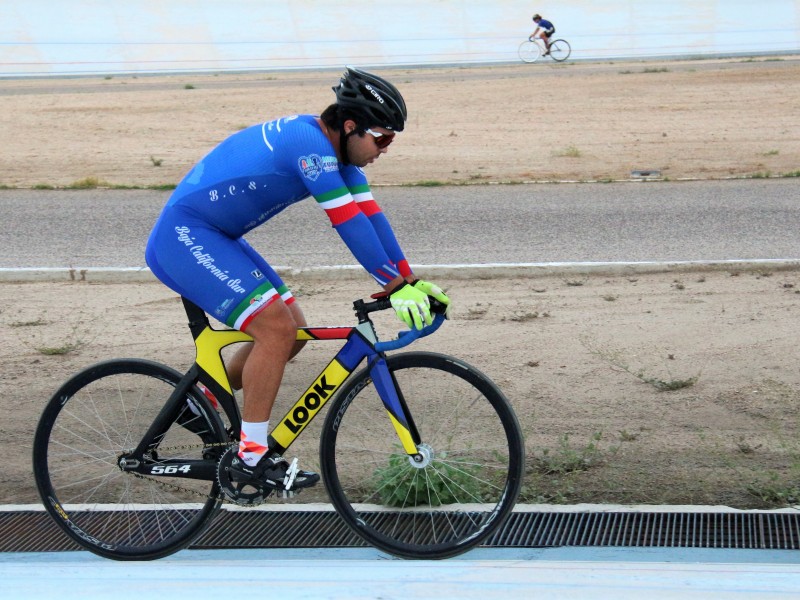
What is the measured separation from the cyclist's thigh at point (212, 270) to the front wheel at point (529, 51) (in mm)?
33509

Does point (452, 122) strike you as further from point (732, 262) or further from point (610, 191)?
point (732, 262)

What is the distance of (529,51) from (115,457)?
33939 mm

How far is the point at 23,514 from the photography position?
452cm

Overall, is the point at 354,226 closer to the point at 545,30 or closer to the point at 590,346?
the point at 590,346

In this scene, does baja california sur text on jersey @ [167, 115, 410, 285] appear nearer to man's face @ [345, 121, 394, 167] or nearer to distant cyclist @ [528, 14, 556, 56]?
man's face @ [345, 121, 394, 167]

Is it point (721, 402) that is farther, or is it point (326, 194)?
point (721, 402)

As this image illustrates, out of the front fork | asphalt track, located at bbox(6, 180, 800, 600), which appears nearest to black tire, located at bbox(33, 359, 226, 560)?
asphalt track, located at bbox(6, 180, 800, 600)

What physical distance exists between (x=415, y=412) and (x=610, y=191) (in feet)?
29.3

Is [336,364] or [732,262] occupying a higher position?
[336,364]

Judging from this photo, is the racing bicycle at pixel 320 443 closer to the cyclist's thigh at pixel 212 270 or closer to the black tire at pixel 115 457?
the black tire at pixel 115 457

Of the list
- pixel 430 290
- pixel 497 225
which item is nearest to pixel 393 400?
pixel 430 290

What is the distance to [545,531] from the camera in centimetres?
413

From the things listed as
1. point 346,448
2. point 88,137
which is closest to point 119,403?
point 346,448

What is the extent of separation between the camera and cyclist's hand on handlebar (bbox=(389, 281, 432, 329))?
11.7 ft
